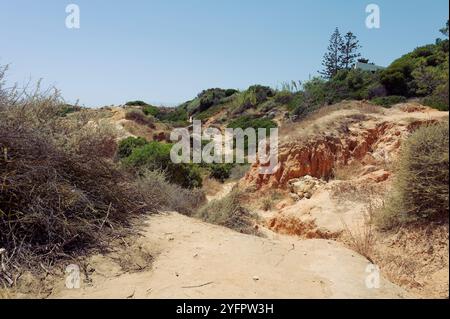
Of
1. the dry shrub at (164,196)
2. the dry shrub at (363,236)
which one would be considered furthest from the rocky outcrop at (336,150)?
the dry shrub at (363,236)

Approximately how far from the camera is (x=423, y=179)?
4.55m

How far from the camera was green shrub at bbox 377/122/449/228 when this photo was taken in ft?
14.1

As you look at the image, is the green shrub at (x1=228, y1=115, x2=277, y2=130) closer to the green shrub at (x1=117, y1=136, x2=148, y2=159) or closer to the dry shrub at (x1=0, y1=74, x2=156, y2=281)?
the green shrub at (x1=117, y1=136, x2=148, y2=159)

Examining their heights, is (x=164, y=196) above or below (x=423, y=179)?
below

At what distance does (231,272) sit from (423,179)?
2.40 meters

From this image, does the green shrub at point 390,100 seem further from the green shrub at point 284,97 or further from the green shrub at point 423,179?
the green shrub at point 423,179

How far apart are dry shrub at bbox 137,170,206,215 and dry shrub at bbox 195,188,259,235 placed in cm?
41

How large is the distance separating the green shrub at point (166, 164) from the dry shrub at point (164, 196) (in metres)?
2.80

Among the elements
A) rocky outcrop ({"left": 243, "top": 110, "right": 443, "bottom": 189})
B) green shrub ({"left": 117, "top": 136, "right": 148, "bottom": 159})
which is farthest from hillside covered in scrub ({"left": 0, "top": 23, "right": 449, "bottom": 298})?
green shrub ({"left": 117, "top": 136, "right": 148, "bottom": 159})

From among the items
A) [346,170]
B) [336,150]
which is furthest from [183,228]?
[336,150]

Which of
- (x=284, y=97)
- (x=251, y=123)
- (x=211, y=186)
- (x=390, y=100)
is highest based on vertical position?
(x=284, y=97)

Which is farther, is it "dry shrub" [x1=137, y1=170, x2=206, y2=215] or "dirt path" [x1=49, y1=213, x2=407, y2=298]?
"dry shrub" [x1=137, y1=170, x2=206, y2=215]

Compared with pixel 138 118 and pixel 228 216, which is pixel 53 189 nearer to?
pixel 228 216
